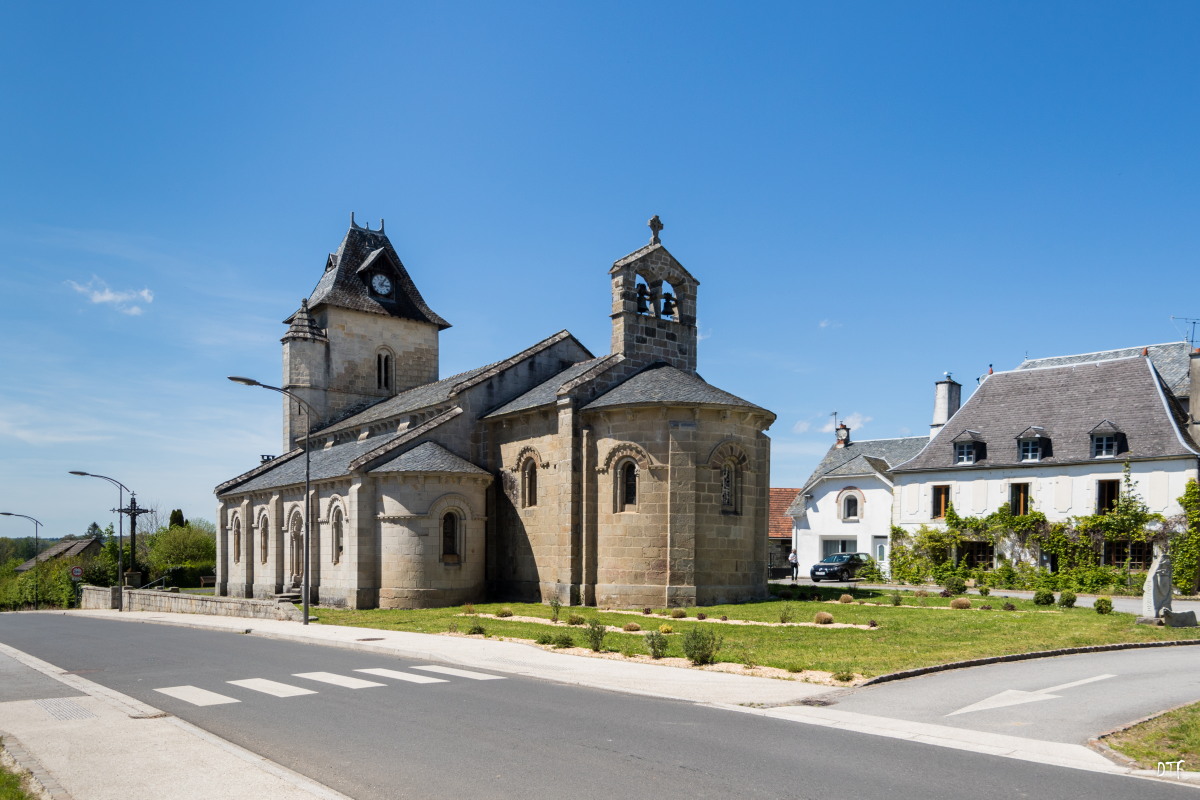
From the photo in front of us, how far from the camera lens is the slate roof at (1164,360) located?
3775 cm

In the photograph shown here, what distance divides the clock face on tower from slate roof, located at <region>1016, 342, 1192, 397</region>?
33426 mm

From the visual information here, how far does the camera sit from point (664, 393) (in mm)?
26125

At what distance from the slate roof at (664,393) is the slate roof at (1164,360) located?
21966 millimetres

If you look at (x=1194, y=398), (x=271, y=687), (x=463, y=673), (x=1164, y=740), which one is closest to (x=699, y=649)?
(x=463, y=673)

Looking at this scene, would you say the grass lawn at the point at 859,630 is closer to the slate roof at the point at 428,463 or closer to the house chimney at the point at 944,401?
the slate roof at the point at 428,463

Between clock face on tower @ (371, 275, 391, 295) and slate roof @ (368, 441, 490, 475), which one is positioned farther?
clock face on tower @ (371, 275, 391, 295)

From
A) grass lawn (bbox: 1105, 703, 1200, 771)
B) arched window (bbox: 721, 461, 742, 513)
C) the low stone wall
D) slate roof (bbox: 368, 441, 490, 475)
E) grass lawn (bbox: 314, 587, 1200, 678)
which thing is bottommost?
the low stone wall

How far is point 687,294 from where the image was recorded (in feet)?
101

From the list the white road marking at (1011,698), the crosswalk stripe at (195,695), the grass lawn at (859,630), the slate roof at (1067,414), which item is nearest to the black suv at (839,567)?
the slate roof at (1067,414)

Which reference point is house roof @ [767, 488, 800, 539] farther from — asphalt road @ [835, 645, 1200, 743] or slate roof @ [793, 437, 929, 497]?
asphalt road @ [835, 645, 1200, 743]

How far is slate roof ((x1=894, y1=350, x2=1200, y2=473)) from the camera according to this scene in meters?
34.3

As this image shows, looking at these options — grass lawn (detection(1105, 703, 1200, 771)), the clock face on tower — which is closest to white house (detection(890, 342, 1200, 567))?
grass lawn (detection(1105, 703, 1200, 771))

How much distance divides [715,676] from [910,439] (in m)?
42.1

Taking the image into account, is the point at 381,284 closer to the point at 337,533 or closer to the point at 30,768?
the point at 337,533
